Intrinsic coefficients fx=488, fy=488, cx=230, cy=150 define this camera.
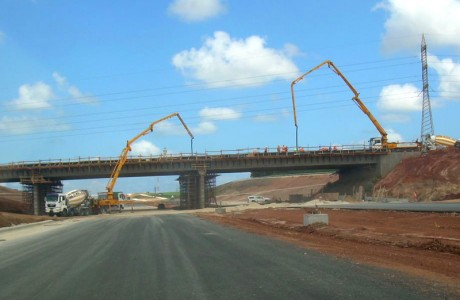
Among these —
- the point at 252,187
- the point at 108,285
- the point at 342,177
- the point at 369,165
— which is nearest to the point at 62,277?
the point at 108,285

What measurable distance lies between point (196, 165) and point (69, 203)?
2187cm

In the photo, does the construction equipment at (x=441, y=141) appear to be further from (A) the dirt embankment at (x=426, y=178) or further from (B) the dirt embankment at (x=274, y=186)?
(B) the dirt embankment at (x=274, y=186)

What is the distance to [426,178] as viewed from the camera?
71438 millimetres

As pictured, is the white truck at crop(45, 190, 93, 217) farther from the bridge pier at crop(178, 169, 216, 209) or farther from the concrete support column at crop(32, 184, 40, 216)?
the bridge pier at crop(178, 169, 216, 209)

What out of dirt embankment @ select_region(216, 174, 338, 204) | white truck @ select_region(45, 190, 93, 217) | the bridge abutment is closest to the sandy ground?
white truck @ select_region(45, 190, 93, 217)

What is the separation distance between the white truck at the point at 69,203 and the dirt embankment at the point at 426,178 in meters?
45.3

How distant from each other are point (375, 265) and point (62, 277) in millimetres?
7791

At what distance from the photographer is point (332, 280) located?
33.7 feet

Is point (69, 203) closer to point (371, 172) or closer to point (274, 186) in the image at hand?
point (371, 172)

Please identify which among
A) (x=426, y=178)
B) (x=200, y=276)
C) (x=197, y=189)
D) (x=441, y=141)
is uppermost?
(x=441, y=141)

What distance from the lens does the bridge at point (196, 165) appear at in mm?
82062

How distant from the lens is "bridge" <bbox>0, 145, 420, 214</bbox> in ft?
269

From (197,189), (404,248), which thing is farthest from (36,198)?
(404,248)

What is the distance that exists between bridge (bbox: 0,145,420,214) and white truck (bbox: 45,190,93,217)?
7.13m
